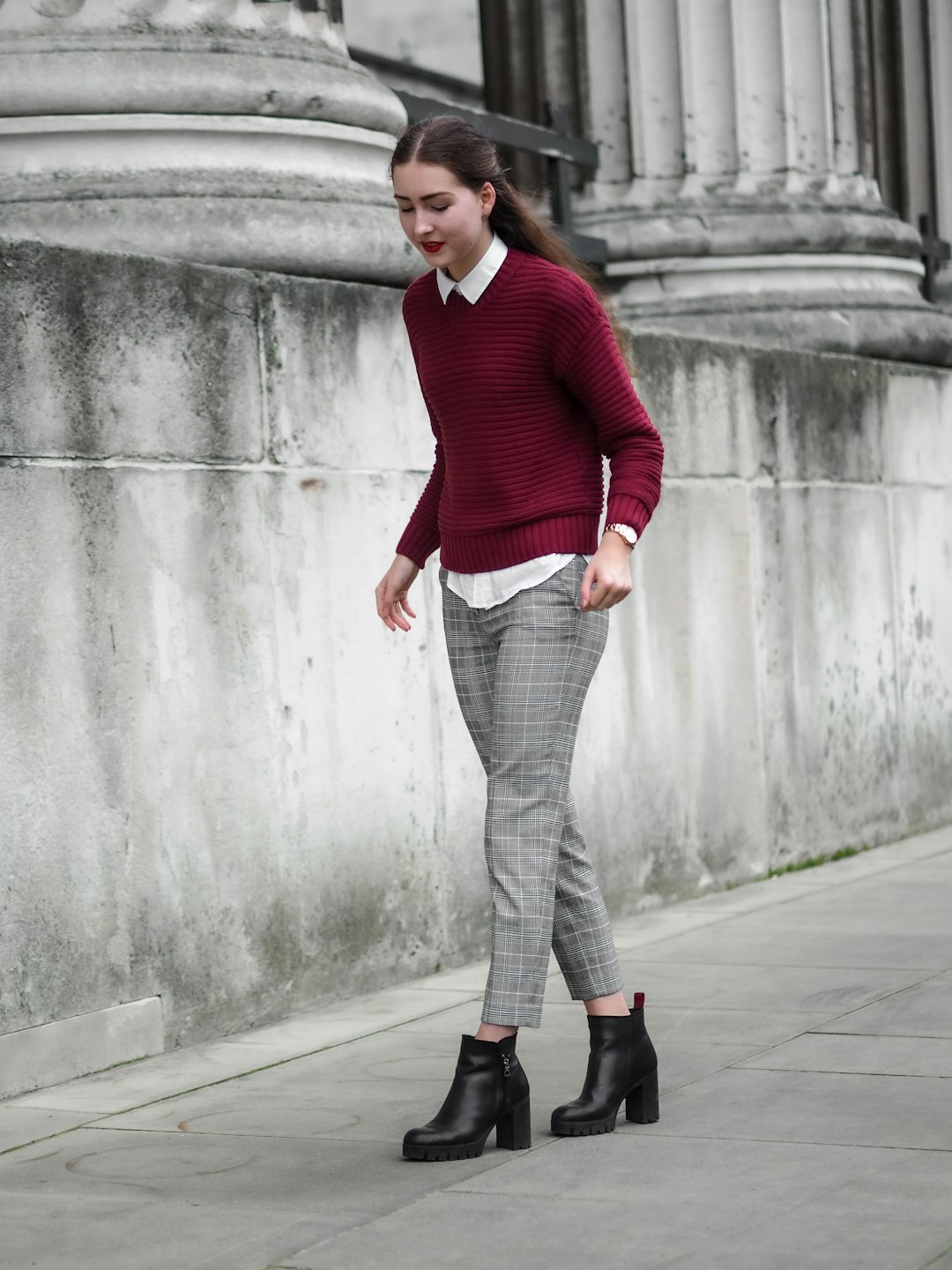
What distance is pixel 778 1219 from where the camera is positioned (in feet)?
10.8

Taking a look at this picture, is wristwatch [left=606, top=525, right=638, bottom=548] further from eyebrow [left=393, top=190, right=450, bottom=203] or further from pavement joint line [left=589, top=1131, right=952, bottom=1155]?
pavement joint line [left=589, top=1131, right=952, bottom=1155]

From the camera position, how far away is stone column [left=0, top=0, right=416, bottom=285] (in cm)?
540

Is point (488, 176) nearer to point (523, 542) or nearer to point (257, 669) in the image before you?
point (523, 542)

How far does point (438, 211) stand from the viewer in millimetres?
3697

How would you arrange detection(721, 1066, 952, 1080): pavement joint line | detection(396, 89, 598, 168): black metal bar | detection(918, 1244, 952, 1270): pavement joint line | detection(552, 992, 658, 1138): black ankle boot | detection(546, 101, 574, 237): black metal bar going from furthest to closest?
1. detection(546, 101, 574, 237): black metal bar
2. detection(396, 89, 598, 168): black metal bar
3. detection(721, 1066, 952, 1080): pavement joint line
4. detection(552, 992, 658, 1138): black ankle boot
5. detection(918, 1244, 952, 1270): pavement joint line

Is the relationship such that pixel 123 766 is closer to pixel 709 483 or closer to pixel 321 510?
pixel 321 510

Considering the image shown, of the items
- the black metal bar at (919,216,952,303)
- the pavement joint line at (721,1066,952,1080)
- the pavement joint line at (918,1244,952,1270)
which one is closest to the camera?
the pavement joint line at (918,1244,952,1270)

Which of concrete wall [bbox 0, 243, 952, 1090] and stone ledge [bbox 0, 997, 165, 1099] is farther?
concrete wall [bbox 0, 243, 952, 1090]

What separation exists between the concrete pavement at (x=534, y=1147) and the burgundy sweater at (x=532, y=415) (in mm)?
1088

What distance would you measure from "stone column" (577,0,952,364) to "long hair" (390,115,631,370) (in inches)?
185

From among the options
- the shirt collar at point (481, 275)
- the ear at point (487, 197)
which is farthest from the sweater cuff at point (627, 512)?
the ear at point (487, 197)

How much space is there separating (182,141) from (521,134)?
2.68 meters

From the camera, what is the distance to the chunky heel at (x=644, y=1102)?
397cm

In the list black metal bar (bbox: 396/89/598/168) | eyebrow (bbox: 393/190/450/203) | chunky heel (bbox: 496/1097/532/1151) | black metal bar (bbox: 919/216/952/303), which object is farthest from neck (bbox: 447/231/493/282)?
black metal bar (bbox: 919/216/952/303)
